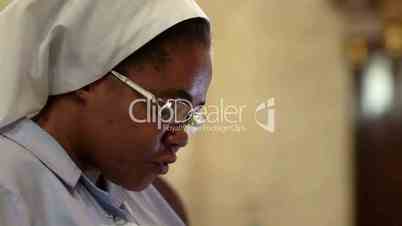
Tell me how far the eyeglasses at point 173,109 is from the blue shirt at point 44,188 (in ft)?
0.46

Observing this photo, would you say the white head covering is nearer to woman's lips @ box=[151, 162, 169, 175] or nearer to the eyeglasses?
the eyeglasses

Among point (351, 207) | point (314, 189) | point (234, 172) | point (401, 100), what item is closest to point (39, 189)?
point (234, 172)

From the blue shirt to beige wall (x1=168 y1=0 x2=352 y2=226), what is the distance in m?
0.45

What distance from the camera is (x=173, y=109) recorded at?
2.99ft

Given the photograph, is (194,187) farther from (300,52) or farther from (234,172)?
(300,52)

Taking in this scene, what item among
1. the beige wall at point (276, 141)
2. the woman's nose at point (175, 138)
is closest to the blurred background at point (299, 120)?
the beige wall at point (276, 141)

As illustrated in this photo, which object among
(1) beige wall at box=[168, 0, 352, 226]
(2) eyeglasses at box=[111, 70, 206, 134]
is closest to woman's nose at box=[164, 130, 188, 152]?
(2) eyeglasses at box=[111, 70, 206, 134]

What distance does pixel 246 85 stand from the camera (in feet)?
4.83

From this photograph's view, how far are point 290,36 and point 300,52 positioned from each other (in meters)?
0.08

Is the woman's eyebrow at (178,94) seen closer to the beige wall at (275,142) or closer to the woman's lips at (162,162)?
the woman's lips at (162,162)

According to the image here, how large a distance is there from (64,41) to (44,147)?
0.50ft

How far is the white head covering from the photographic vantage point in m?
0.84

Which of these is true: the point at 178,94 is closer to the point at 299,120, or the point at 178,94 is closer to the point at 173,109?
the point at 173,109

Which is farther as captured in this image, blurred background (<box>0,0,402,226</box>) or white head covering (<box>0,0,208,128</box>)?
blurred background (<box>0,0,402,226</box>)
